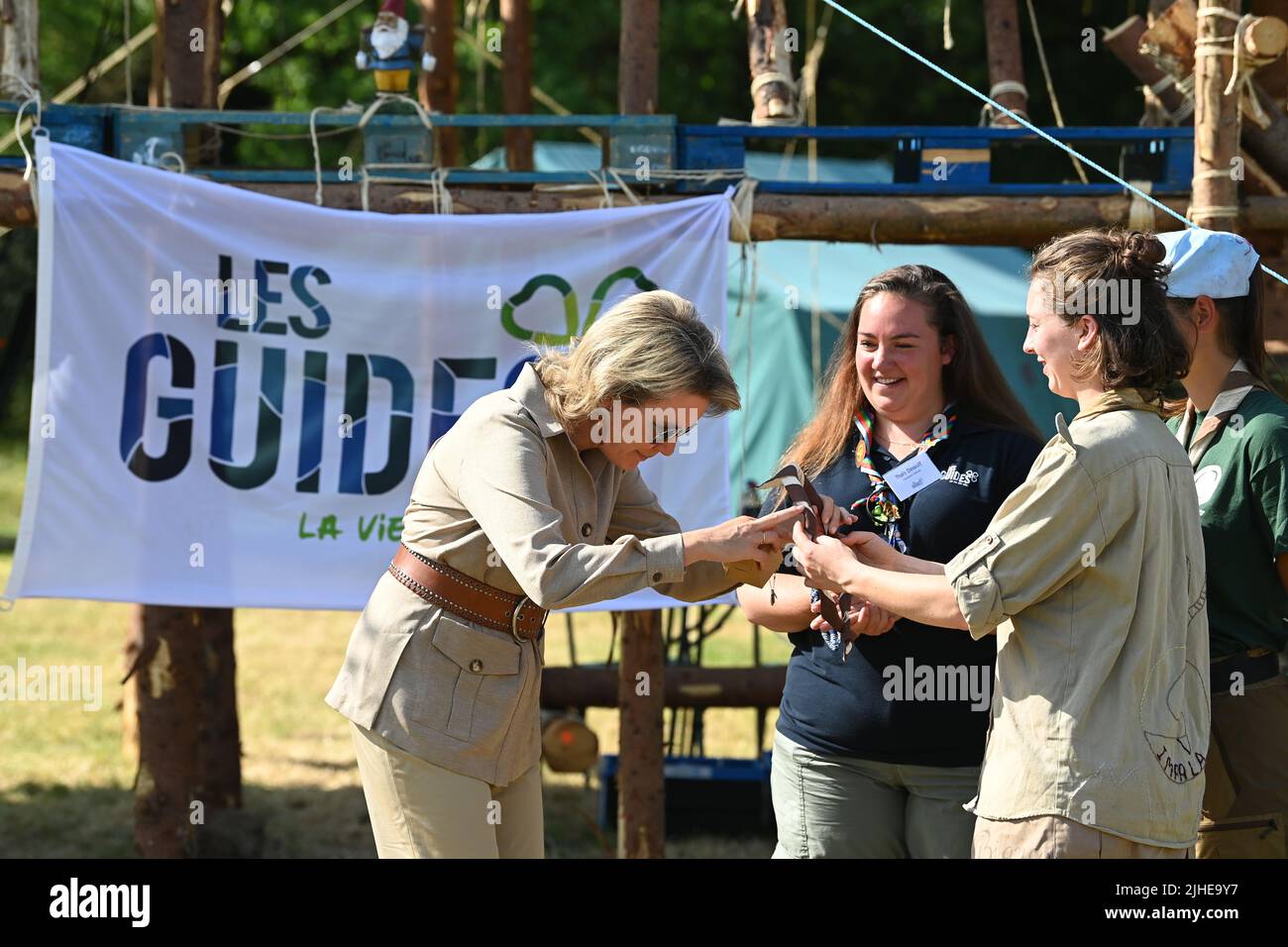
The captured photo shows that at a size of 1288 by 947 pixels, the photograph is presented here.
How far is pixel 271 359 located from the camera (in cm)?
447

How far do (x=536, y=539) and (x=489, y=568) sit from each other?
0.24 meters

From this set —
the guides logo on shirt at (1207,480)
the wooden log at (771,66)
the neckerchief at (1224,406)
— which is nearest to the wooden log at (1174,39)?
the wooden log at (771,66)

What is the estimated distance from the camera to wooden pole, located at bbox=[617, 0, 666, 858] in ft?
16.2

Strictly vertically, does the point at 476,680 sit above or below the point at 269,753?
above

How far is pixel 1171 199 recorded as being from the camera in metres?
4.53

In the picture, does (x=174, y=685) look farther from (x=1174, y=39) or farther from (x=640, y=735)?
(x=1174, y=39)

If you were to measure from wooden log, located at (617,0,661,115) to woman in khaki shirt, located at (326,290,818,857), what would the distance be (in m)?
2.36

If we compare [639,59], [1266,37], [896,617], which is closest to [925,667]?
[896,617]

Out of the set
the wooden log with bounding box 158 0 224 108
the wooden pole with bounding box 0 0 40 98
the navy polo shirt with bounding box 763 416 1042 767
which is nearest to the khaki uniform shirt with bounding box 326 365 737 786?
the navy polo shirt with bounding box 763 416 1042 767

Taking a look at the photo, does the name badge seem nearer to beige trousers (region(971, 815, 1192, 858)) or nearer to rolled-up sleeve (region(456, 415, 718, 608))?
rolled-up sleeve (region(456, 415, 718, 608))

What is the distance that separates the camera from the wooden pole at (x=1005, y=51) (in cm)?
547

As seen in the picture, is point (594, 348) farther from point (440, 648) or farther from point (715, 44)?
point (715, 44)

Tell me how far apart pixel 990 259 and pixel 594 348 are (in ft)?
25.7

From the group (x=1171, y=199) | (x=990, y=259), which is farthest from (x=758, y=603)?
(x=990, y=259)
